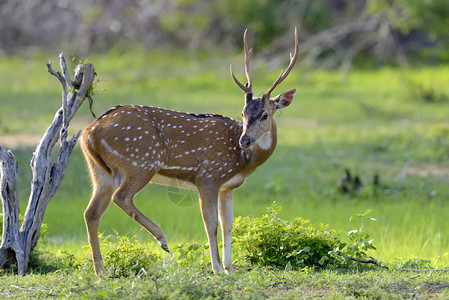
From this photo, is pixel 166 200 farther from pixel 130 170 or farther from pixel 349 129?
pixel 349 129

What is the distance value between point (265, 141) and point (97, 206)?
1.62 m

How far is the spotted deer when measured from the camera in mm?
6875

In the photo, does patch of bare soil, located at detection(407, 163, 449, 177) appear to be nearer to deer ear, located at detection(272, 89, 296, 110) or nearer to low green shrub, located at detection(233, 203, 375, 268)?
low green shrub, located at detection(233, 203, 375, 268)

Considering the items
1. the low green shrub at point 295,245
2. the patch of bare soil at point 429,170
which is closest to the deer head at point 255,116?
the low green shrub at point 295,245

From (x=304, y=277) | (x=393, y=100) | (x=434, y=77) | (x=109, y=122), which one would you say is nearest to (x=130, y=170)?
(x=109, y=122)

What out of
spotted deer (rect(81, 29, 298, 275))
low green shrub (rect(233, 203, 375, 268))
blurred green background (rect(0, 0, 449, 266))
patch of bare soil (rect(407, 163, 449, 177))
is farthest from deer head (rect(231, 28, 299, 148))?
patch of bare soil (rect(407, 163, 449, 177))

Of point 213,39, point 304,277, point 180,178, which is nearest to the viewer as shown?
point 304,277

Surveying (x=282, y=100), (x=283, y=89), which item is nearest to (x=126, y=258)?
(x=282, y=100)

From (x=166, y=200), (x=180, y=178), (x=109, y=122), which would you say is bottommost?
(x=166, y=200)

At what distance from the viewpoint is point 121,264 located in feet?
22.7

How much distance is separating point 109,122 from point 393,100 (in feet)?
39.5

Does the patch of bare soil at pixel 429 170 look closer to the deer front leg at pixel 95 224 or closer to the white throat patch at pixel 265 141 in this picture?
the white throat patch at pixel 265 141

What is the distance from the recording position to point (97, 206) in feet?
22.7

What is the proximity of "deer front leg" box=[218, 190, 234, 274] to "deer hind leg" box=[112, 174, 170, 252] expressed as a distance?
635mm
